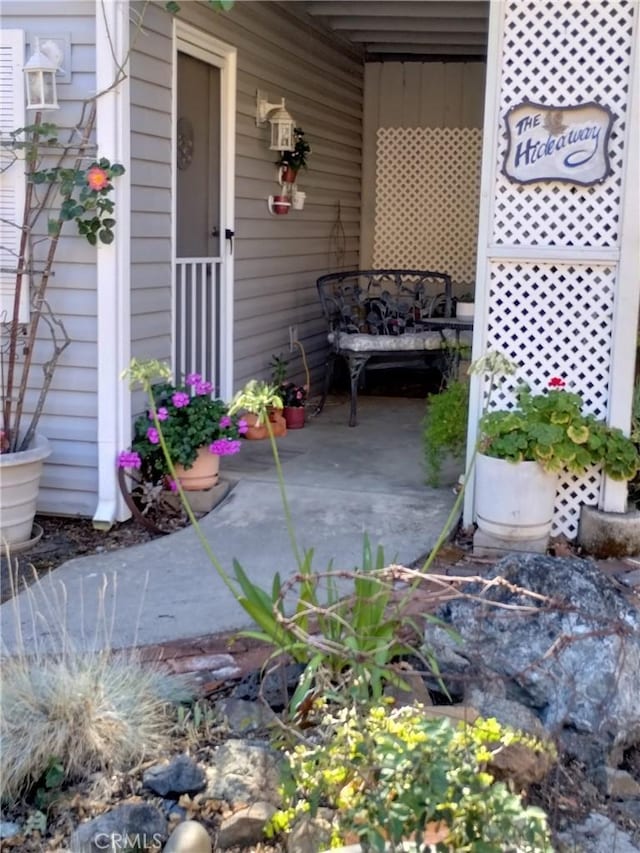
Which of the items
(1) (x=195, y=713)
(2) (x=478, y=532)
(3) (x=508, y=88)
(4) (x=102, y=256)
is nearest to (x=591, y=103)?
(3) (x=508, y=88)

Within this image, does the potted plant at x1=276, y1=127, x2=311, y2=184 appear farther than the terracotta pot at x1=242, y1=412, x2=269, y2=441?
Yes

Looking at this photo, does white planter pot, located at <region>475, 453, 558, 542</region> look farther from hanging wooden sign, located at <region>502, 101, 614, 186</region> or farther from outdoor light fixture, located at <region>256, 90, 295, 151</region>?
outdoor light fixture, located at <region>256, 90, 295, 151</region>

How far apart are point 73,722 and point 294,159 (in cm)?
520

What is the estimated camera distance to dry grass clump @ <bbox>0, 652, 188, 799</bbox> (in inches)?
98.3

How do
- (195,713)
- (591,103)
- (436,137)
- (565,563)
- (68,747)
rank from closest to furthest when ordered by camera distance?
(68,747)
(195,713)
(565,563)
(591,103)
(436,137)

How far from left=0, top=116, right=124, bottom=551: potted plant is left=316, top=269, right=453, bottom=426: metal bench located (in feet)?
8.36

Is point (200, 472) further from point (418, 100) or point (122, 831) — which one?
point (418, 100)

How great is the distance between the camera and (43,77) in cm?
441

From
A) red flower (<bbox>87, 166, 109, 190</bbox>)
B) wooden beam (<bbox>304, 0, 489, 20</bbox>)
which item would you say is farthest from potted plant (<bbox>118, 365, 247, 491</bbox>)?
wooden beam (<bbox>304, 0, 489, 20</bbox>)

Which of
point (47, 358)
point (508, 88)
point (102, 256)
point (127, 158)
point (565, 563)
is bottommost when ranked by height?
point (565, 563)

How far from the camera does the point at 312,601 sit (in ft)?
9.41

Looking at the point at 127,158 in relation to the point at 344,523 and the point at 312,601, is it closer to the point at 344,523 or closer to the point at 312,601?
the point at 344,523

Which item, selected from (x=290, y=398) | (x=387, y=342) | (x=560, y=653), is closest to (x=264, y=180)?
(x=387, y=342)

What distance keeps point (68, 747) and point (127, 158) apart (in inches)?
114
